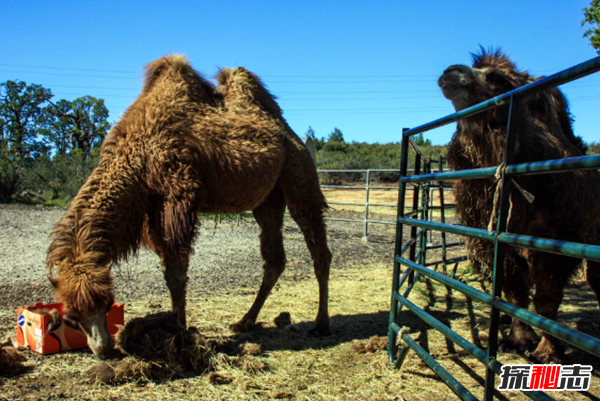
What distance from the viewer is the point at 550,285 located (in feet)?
9.39

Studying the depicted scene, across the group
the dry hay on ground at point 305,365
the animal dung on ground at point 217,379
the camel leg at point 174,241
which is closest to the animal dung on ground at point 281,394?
the dry hay on ground at point 305,365

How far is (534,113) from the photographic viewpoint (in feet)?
9.98

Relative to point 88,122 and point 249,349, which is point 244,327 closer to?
point 249,349

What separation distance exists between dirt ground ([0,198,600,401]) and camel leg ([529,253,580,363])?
29cm

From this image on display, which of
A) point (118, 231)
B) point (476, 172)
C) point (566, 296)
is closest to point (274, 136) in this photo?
point (118, 231)

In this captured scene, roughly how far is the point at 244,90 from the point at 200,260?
13.5ft

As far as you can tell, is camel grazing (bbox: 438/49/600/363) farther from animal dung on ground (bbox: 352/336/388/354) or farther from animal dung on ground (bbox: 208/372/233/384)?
animal dung on ground (bbox: 208/372/233/384)

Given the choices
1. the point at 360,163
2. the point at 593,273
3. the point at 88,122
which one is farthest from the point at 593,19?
the point at 88,122

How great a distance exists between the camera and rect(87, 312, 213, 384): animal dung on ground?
279cm

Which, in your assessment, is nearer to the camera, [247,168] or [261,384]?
[261,384]

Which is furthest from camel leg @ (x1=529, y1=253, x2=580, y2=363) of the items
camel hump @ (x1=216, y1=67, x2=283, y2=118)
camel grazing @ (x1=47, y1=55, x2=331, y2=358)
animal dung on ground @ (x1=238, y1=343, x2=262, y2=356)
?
camel hump @ (x1=216, y1=67, x2=283, y2=118)

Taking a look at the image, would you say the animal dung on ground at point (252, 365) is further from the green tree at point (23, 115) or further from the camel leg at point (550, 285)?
the green tree at point (23, 115)

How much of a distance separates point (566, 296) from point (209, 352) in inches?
189

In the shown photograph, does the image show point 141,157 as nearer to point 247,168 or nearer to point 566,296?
point 247,168
